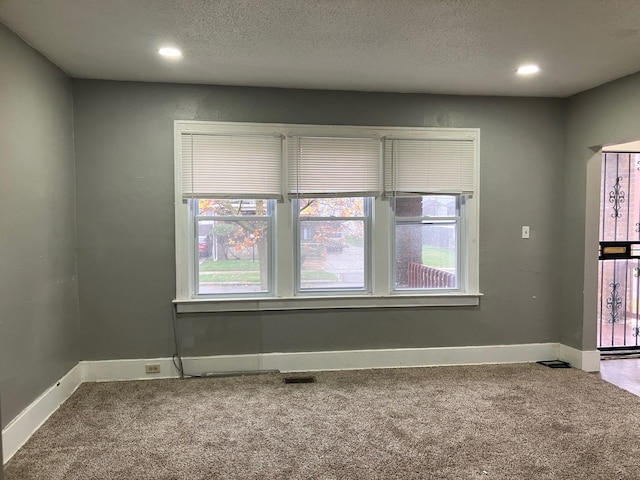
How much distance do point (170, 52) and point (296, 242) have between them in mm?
1748

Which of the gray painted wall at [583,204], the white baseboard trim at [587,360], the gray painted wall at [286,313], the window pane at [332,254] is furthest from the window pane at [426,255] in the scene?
the white baseboard trim at [587,360]

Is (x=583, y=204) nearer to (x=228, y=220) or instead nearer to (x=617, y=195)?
(x=617, y=195)

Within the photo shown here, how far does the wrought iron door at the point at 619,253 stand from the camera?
450 cm

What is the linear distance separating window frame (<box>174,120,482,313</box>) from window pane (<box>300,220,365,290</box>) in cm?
8

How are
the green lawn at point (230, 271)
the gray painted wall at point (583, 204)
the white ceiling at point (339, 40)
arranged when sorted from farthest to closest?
the green lawn at point (230, 271) → the gray painted wall at point (583, 204) → the white ceiling at point (339, 40)

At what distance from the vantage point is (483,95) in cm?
402

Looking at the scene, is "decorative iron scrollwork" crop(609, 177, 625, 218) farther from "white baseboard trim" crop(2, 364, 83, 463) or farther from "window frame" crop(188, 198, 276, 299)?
"white baseboard trim" crop(2, 364, 83, 463)

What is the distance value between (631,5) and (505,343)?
9.33ft

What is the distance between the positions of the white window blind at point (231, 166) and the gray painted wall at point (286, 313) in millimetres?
171

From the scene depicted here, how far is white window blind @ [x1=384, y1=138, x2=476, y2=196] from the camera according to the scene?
393 centimetres

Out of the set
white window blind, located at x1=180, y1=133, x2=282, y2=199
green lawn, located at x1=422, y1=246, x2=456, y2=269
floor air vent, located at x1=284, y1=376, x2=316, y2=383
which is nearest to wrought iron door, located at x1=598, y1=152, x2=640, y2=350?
green lawn, located at x1=422, y1=246, x2=456, y2=269

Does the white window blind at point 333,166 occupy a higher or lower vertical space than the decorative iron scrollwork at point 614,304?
higher

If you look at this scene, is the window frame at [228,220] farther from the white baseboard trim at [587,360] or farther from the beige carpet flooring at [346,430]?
the white baseboard trim at [587,360]

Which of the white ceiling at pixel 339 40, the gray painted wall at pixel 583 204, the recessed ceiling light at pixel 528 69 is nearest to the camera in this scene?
the white ceiling at pixel 339 40
